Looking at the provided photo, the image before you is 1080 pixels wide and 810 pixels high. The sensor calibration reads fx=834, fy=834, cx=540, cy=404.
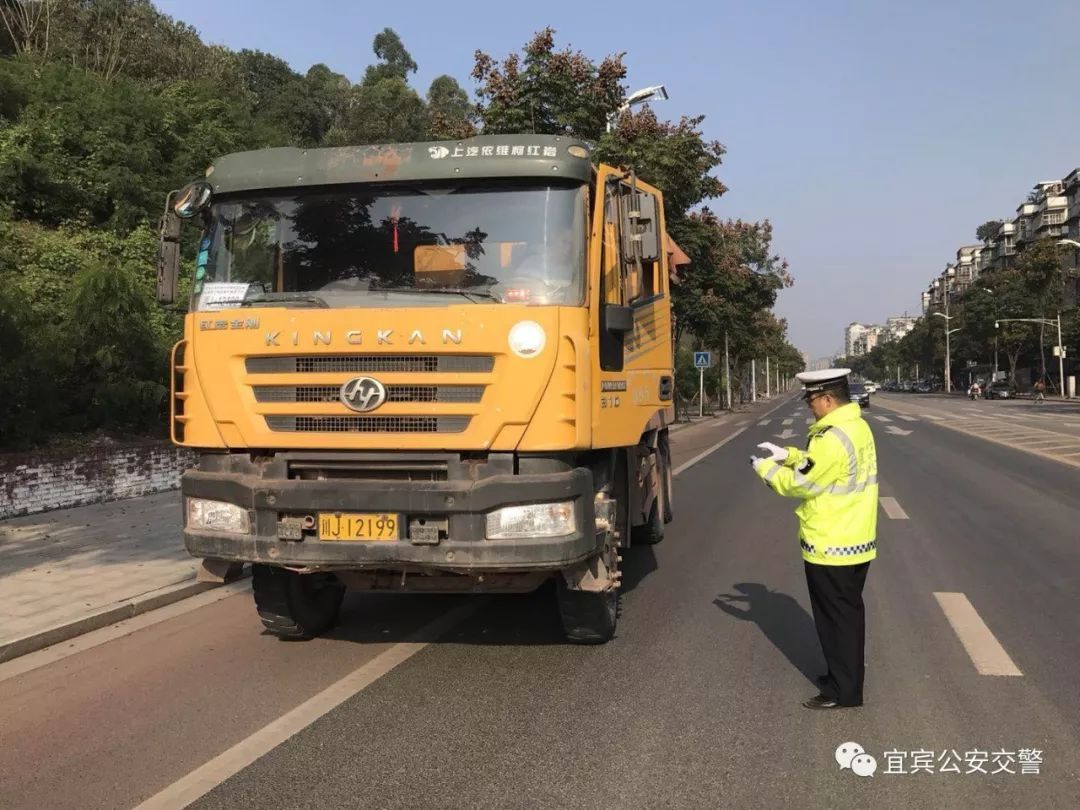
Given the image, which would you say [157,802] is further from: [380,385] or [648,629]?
[648,629]

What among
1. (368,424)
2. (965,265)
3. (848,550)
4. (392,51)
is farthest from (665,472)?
(965,265)

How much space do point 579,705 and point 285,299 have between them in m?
2.73

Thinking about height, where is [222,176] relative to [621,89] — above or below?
below

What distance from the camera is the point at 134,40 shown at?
3834 cm

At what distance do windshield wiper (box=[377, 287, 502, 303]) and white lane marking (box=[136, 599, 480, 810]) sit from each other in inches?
86.7

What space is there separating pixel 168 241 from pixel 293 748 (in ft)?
10.5

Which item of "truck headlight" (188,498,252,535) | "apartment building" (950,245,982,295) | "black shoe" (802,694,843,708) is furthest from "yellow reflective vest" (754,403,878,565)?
"apartment building" (950,245,982,295)

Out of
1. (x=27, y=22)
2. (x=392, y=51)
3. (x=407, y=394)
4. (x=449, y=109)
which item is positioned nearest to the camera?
(x=407, y=394)

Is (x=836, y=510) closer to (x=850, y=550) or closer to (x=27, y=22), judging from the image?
(x=850, y=550)

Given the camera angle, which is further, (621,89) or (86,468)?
(621,89)

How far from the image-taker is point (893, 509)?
426 inches

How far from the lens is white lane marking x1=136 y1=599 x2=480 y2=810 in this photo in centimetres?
344

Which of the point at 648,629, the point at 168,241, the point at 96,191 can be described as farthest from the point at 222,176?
the point at 96,191

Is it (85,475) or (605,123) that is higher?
(605,123)
